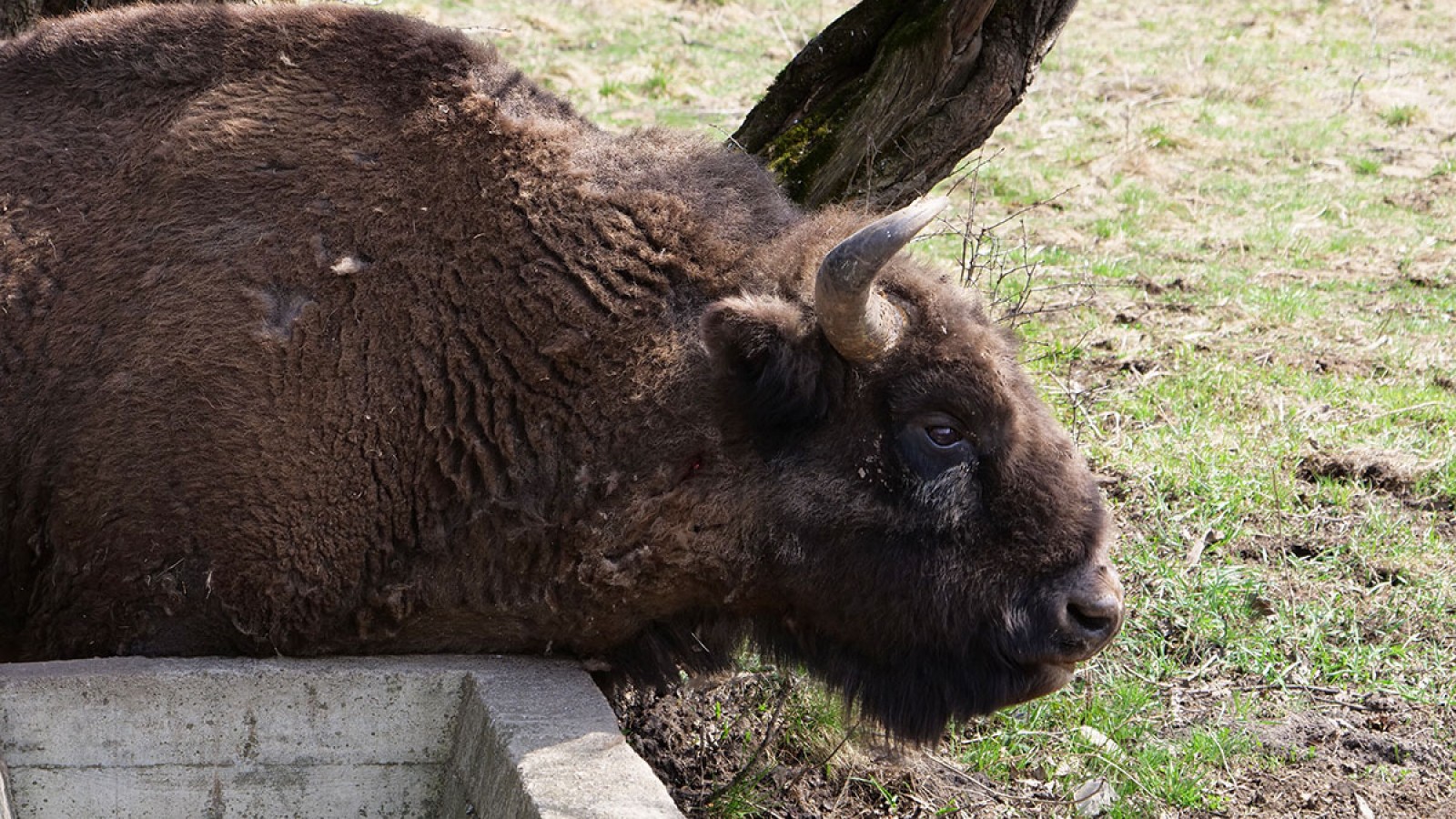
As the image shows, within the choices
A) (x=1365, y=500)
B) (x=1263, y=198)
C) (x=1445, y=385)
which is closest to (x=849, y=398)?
(x=1365, y=500)

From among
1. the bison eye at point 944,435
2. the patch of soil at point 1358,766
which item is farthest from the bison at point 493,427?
the patch of soil at point 1358,766

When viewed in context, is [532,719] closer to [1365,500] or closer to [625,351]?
[625,351]

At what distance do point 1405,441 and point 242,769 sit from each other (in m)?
5.01

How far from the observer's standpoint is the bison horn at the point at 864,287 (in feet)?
12.2

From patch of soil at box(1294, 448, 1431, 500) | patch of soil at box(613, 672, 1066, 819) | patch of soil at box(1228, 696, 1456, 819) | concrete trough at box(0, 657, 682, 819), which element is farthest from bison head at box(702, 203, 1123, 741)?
patch of soil at box(1294, 448, 1431, 500)

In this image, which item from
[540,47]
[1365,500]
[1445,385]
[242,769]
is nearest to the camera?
[242,769]

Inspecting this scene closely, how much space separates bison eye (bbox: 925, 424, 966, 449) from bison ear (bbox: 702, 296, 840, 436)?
29 cm

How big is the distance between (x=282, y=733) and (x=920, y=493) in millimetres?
1769

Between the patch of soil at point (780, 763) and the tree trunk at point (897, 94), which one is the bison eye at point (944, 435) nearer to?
the patch of soil at point (780, 763)

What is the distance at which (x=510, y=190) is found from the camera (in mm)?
4383

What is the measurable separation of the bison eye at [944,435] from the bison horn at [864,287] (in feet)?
0.83

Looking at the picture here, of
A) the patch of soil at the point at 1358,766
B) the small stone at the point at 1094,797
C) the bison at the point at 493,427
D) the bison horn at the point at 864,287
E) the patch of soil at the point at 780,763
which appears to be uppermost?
the bison horn at the point at 864,287

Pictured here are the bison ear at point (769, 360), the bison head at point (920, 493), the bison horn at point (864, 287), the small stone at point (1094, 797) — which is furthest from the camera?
the small stone at point (1094, 797)

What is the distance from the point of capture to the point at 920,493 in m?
4.18
